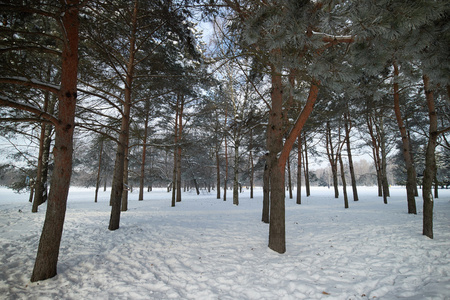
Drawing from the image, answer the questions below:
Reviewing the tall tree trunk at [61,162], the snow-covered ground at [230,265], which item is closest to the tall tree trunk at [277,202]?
the snow-covered ground at [230,265]

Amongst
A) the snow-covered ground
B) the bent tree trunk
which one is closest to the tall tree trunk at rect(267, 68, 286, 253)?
the bent tree trunk

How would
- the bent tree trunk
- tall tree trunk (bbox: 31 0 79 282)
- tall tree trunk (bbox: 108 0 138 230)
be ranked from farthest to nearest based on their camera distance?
tall tree trunk (bbox: 108 0 138 230) → the bent tree trunk → tall tree trunk (bbox: 31 0 79 282)

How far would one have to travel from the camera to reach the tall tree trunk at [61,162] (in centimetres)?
292

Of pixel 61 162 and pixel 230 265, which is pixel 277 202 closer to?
pixel 230 265

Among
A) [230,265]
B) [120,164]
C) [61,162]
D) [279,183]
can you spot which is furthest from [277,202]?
[120,164]

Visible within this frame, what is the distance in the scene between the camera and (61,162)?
312 cm

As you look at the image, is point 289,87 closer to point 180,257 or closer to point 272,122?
point 272,122

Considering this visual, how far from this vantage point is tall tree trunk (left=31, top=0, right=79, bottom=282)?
9.59 ft

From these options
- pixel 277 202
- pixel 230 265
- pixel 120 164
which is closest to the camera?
pixel 230 265

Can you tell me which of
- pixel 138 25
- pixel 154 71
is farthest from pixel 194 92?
pixel 138 25

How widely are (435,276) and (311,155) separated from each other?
15464 millimetres

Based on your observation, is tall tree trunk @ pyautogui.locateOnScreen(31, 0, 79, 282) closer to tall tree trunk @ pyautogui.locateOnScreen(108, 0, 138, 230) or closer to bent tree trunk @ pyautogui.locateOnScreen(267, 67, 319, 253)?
tall tree trunk @ pyautogui.locateOnScreen(108, 0, 138, 230)

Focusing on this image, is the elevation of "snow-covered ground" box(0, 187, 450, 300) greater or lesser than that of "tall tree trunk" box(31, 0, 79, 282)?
lesser

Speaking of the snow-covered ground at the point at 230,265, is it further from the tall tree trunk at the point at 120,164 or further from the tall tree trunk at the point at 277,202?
the tall tree trunk at the point at 120,164
